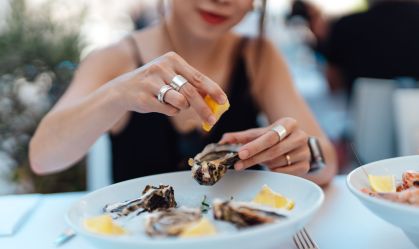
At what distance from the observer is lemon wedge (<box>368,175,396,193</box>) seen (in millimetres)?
654

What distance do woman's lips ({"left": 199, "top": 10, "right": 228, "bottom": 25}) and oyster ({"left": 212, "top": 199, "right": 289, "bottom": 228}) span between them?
702 mm

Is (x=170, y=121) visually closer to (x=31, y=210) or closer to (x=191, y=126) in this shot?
(x=191, y=126)

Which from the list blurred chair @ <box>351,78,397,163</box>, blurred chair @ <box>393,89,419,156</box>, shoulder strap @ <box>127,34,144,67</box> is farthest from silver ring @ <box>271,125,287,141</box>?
blurred chair @ <box>351,78,397,163</box>

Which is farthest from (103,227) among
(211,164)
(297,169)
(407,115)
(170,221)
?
(407,115)

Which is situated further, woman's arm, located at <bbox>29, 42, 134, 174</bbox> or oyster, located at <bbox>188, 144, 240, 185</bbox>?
woman's arm, located at <bbox>29, 42, 134, 174</bbox>

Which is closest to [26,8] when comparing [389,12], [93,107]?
[93,107]

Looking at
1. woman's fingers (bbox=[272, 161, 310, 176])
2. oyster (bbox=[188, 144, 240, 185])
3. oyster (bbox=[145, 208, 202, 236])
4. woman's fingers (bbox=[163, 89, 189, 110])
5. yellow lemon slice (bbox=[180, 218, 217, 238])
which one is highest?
woman's fingers (bbox=[163, 89, 189, 110])

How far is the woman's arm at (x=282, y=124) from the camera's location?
78cm

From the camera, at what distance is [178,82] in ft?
2.37

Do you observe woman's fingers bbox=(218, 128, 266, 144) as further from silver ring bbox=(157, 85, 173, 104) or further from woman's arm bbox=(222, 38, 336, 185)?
silver ring bbox=(157, 85, 173, 104)

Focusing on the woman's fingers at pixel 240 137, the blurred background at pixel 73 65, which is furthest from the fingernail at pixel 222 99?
the blurred background at pixel 73 65

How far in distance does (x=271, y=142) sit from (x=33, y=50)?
1.92 metres

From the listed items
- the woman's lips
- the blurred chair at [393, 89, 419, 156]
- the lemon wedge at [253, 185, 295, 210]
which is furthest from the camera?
the blurred chair at [393, 89, 419, 156]

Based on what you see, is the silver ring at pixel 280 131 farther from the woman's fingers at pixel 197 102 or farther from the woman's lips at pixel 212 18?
the woman's lips at pixel 212 18
